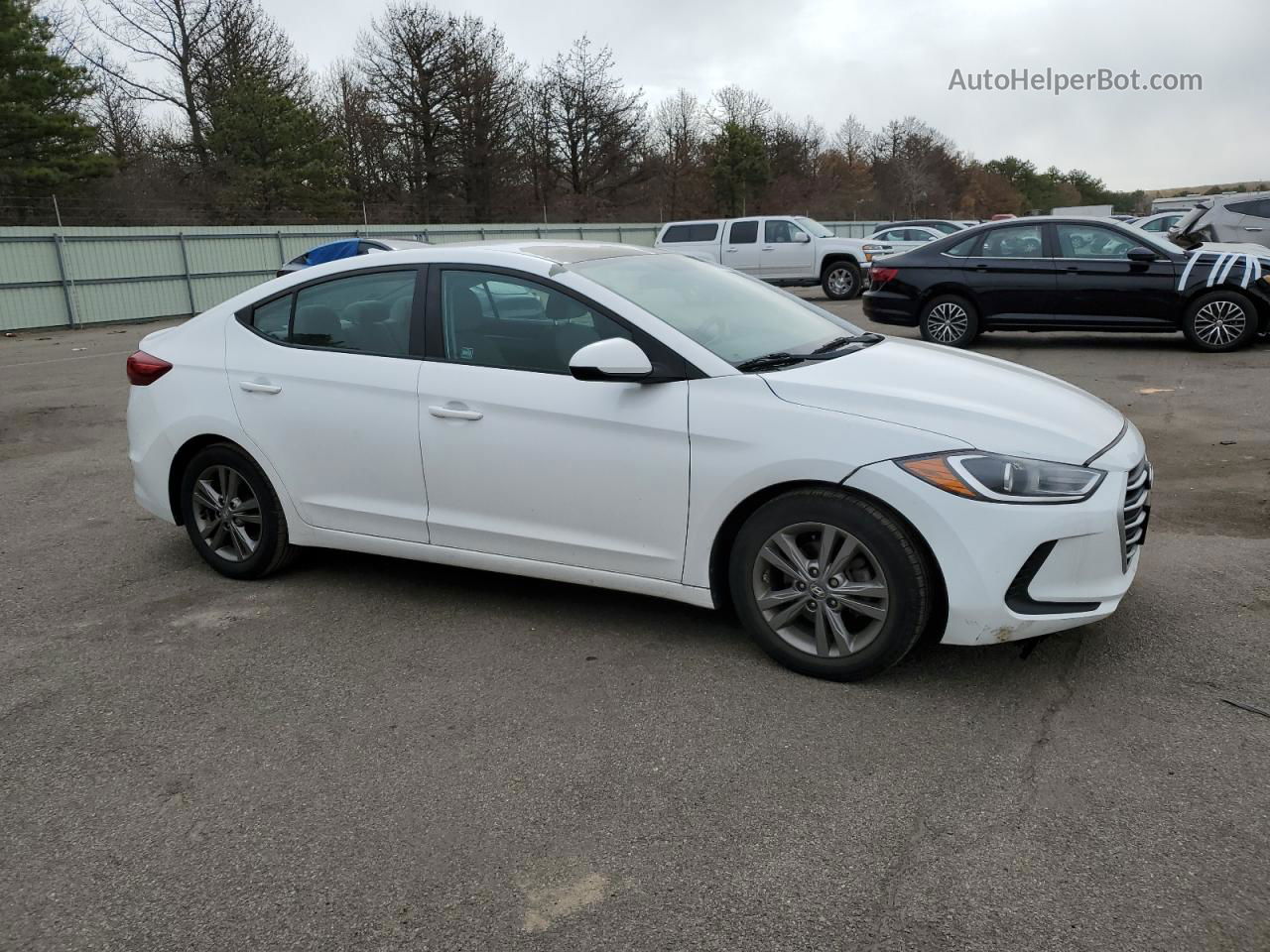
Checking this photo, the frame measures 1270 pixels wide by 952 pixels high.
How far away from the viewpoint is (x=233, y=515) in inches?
195

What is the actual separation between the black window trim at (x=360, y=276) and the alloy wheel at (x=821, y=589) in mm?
1760

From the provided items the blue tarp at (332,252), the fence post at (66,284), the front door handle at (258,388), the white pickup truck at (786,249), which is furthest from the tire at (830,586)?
the fence post at (66,284)

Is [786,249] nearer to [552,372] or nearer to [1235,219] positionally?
[1235,219]

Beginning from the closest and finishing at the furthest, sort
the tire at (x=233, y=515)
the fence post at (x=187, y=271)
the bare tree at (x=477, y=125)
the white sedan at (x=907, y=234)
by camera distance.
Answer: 1. the tire at (x=233, y=515)
2. the fence post at (x=187, y=271)
3. the white sedan at (x=907, y=234)
4. the bare tree at (x=477, y=125)

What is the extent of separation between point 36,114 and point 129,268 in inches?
356

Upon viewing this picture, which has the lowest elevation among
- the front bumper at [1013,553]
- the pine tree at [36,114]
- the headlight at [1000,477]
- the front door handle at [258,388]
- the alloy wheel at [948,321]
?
the alloy wheel at [948,321]

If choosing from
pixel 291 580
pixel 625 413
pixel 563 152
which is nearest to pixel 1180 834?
pixel 625 413

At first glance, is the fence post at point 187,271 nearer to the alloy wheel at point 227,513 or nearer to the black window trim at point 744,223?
the black window trim at point 744,223

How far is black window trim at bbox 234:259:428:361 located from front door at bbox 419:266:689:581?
0.06m

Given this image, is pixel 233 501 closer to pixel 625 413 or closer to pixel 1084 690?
pixel 625 413

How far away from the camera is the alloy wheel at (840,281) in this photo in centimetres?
2214

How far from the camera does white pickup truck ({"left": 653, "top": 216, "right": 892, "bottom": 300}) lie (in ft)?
72.2

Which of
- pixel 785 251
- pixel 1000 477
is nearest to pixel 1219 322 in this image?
pixel 1000 477

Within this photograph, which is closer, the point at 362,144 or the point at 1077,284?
the point at 1077,284
